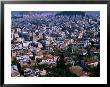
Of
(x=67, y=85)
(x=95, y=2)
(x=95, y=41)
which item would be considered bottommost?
(x=67, y=85)

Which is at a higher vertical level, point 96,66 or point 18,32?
point 18,32

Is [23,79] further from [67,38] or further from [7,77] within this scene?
[67,38]

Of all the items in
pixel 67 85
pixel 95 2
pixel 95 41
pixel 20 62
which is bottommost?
pixel 67 85

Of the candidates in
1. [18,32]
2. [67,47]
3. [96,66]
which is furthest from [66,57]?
[18,32]

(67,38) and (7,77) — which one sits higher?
(67,38)

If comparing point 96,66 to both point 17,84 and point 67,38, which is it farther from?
point 17,84

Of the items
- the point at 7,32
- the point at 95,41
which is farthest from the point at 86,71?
the point at 7,32
